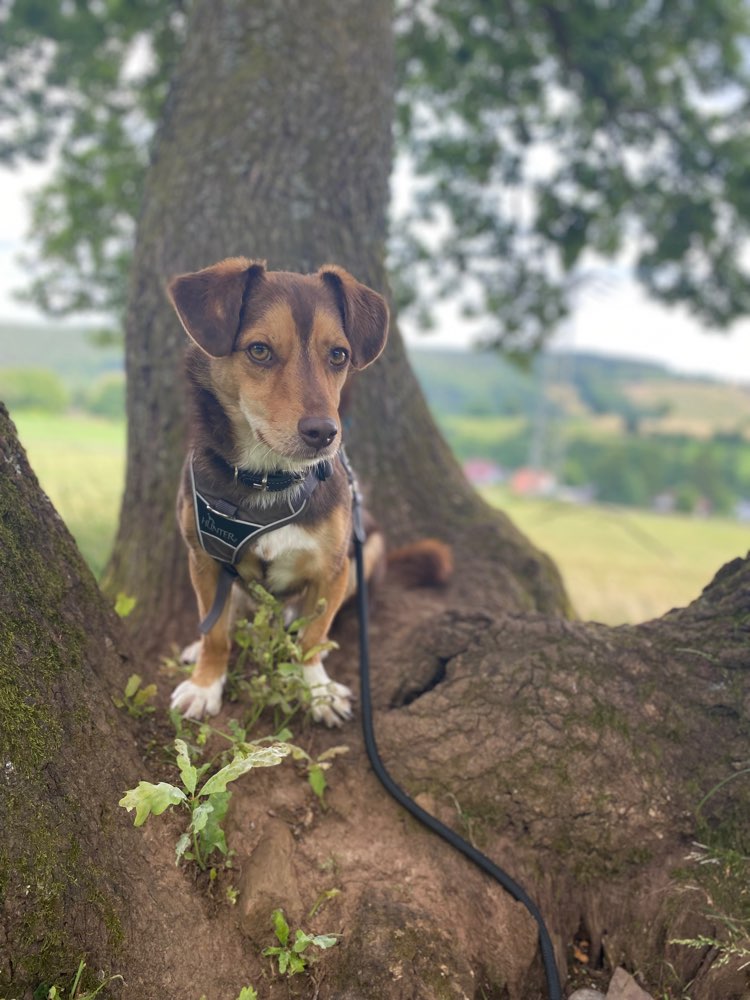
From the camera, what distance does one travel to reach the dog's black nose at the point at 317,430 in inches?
85.8

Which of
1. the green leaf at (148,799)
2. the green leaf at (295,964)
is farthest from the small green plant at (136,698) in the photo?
the green leaf at (295,964)

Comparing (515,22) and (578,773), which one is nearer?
(578,773)

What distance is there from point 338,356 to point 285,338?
0.60 feet

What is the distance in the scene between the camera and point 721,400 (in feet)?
98.9

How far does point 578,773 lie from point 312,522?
1.31m

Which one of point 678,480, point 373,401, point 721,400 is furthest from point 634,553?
point 721,400

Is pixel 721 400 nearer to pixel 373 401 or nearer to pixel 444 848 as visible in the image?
pixel 373 401

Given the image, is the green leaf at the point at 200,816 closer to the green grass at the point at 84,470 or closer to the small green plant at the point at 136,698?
the small green plant at the point at 136,698

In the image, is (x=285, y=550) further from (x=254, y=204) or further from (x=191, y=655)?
(x=254, y=204)

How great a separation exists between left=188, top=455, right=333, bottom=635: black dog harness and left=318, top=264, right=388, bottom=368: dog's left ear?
1.53ft

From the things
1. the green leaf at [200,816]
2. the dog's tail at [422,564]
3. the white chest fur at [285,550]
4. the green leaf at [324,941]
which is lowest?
the green leaf at [324,941]

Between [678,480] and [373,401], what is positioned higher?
[373,401]

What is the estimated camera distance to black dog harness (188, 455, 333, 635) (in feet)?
8.50

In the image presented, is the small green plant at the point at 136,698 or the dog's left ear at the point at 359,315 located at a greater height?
the dog's left ear at the point at 359,315
